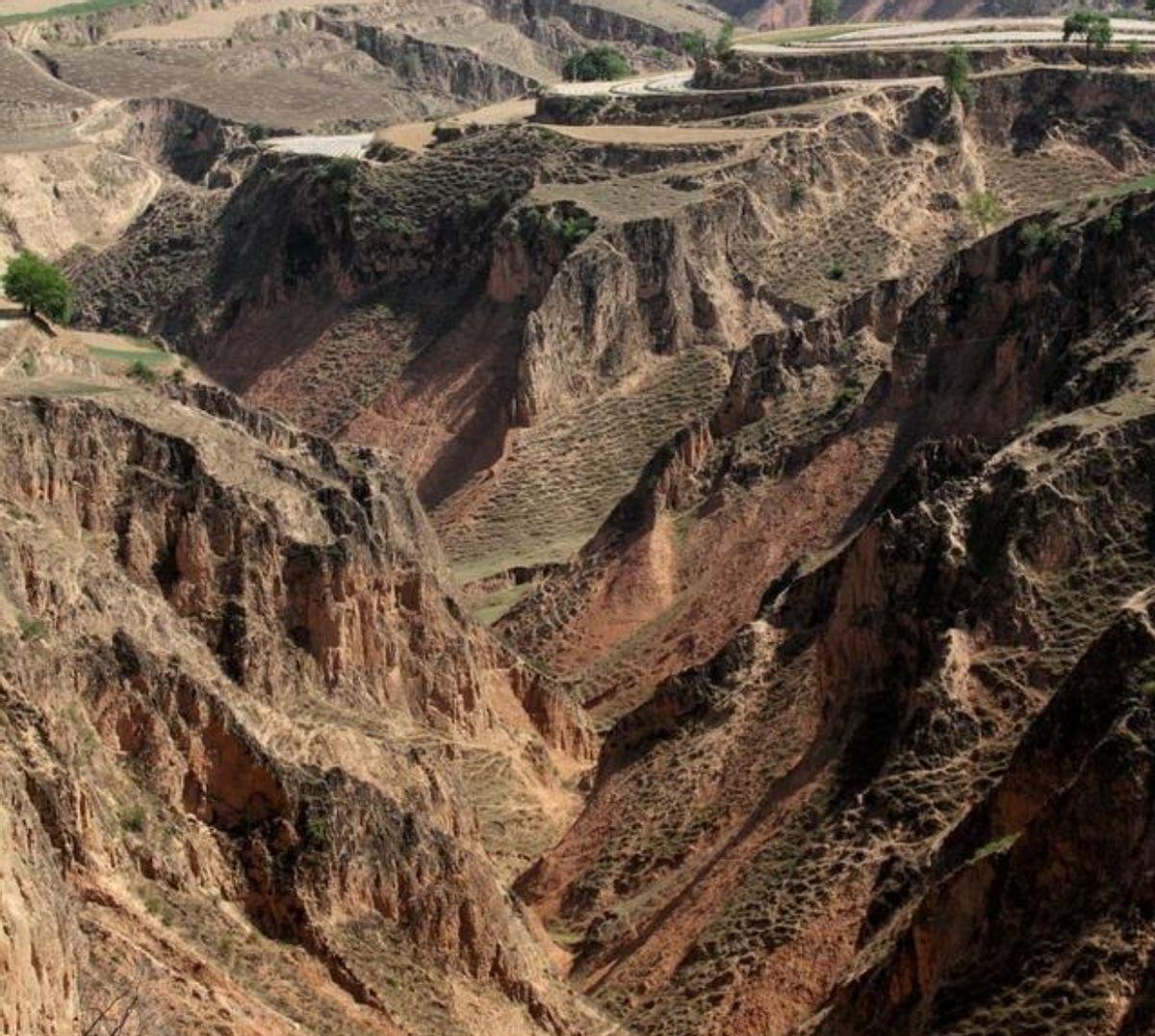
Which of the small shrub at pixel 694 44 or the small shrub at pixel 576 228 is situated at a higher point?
the small shrub at pixel 694 44

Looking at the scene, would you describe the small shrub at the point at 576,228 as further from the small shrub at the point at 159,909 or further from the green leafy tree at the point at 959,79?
the small shrub at the point at 159,909

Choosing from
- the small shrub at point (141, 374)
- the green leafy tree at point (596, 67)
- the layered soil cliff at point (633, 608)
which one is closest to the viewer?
the layered soil cliff at point (633, 608)

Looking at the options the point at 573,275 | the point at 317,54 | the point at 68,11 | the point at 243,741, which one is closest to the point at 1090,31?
the point at 573,275

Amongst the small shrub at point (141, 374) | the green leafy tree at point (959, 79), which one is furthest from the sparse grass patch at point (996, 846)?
the green leafy tree at point (959, 79)

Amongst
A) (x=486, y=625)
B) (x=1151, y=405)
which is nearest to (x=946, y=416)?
(x=486, y=625)

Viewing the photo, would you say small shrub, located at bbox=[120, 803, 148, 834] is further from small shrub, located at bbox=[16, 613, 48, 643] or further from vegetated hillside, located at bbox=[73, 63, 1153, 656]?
vegetated hillside, located at bbox=[73, 63, 1153, 656]

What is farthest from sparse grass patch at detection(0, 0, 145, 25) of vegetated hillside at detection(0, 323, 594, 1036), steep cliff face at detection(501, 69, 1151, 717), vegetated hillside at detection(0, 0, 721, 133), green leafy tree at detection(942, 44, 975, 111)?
vegetated hillside at detection(0, 323, 594, 1036)

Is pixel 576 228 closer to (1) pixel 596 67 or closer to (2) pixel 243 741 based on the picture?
(1) pixel 596 67
